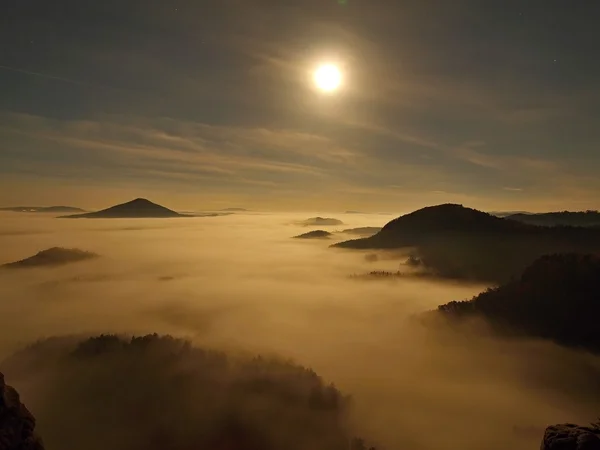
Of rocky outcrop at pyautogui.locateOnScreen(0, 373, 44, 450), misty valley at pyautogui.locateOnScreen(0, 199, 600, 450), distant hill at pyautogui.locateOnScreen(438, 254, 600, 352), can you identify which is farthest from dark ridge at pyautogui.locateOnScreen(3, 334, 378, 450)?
distant hill at pyautogui.locateOnScreen(438, 254, 600, 352)

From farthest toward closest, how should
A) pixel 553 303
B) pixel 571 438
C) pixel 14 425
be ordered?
pixel 553 303, pixel 14 425, pixel 571 438

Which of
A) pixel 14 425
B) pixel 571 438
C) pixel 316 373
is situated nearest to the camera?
pixel 571 438

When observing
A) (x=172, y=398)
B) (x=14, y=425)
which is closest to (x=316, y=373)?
(x=172, y=398)

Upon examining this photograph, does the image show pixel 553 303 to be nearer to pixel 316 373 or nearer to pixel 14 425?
pixel 316 373

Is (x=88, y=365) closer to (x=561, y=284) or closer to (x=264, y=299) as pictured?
(x=264, y=299)

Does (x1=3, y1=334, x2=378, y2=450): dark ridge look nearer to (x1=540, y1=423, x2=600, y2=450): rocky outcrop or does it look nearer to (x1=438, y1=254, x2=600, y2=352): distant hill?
(x1=540, y1=423, x2=600, y2=450): rocky outcrop

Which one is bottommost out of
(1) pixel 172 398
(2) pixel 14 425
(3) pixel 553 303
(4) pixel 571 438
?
(1) pixel 172 398
